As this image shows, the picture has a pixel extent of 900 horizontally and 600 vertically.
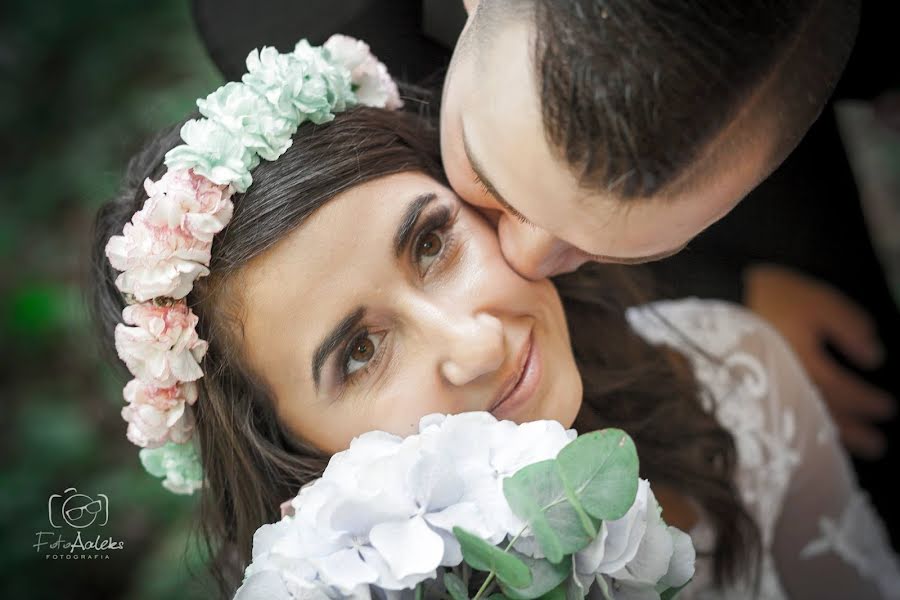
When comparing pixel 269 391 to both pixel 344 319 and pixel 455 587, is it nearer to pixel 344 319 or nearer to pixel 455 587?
pixel 344 319

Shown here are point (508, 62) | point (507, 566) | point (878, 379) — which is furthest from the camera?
point (878, 379)

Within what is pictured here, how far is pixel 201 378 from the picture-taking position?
1108 millimetres

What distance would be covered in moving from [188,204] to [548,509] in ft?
1.94

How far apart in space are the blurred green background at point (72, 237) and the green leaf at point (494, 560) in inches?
45.5

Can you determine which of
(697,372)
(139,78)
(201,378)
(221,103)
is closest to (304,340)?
(201,378)

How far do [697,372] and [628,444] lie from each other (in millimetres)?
917

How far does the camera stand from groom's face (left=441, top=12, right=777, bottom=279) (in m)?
0.80

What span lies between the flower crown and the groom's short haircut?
0.40 m

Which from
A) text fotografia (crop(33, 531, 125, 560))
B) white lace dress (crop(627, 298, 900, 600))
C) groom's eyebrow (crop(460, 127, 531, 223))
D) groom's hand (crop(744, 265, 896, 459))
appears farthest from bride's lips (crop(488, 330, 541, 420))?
groom's hand (crop(744, 265, 896, 459))

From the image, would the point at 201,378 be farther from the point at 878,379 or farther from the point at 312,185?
the point at 878,379

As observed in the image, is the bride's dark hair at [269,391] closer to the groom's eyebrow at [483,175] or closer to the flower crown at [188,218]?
the flower crown at [188,218]

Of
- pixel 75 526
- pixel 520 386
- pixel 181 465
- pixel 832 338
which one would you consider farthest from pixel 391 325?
pixel 832 338

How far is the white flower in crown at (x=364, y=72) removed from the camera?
117 centimetres

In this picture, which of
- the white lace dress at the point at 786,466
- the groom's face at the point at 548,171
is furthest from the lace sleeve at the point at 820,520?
the groom's face at the point at 548,171
